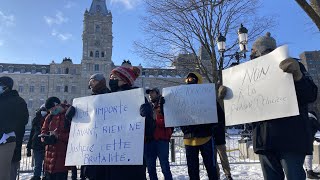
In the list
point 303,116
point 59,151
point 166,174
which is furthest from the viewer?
point 166,174

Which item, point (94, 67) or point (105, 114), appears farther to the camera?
point (94, 67)

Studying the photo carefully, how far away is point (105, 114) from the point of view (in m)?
3.74

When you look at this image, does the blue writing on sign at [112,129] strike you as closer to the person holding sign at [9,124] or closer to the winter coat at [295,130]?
the winter coat at [295,130]

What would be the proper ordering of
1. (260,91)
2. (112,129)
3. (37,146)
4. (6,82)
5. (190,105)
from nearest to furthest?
(260,91), (112,129), (190,105), (6,82), (37,146)

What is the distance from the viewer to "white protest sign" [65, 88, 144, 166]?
3.34 metres

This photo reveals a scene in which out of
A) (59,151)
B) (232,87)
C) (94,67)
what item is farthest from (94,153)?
(94,67)

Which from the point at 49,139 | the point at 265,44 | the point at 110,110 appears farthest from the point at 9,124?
the point at 265,44

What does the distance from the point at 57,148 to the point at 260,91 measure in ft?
10.8

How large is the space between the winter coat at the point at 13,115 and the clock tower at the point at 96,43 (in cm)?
6847

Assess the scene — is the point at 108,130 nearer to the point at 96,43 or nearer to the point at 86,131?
the point at 86,131

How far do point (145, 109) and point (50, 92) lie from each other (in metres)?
73.5

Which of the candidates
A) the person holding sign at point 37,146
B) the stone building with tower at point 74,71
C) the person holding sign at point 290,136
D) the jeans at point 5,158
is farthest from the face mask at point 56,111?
the stone building with tower at point 74,71

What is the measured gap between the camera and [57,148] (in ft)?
15.9

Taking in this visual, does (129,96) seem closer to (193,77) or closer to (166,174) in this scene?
(193,77)
